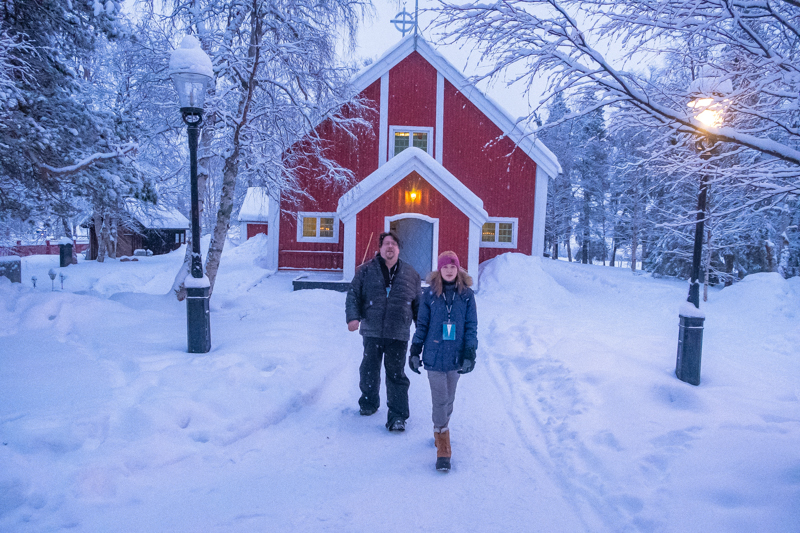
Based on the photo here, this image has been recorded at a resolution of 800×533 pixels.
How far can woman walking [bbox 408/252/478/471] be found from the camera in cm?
383

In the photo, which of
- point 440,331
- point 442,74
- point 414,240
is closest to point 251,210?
point 414,240

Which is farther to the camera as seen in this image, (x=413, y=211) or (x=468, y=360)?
(x=413, y=211)

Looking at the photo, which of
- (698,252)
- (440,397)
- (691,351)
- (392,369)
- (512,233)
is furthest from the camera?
(512,233)

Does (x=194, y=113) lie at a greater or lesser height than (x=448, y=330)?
greater

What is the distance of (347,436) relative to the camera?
4.32m

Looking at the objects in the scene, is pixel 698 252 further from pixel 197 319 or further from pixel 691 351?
pixel 197 319

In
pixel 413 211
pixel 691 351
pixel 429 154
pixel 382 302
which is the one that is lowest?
pixel 691 351

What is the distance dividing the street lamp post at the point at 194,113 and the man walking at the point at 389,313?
244 centimetres

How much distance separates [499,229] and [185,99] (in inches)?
506

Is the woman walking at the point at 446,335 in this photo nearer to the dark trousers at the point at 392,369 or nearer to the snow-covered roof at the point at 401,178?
the dark trousers at the point at 392,369

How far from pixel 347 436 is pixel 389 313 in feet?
4.00

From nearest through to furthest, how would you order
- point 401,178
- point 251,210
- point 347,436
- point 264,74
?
point 347,436, point 264,74, point 401,178, point 251,210

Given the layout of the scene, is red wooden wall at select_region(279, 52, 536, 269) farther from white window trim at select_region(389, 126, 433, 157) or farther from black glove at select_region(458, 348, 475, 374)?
black glove at select_region(458, 348, 475, 374)

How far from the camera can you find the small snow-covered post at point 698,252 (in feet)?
13.4
